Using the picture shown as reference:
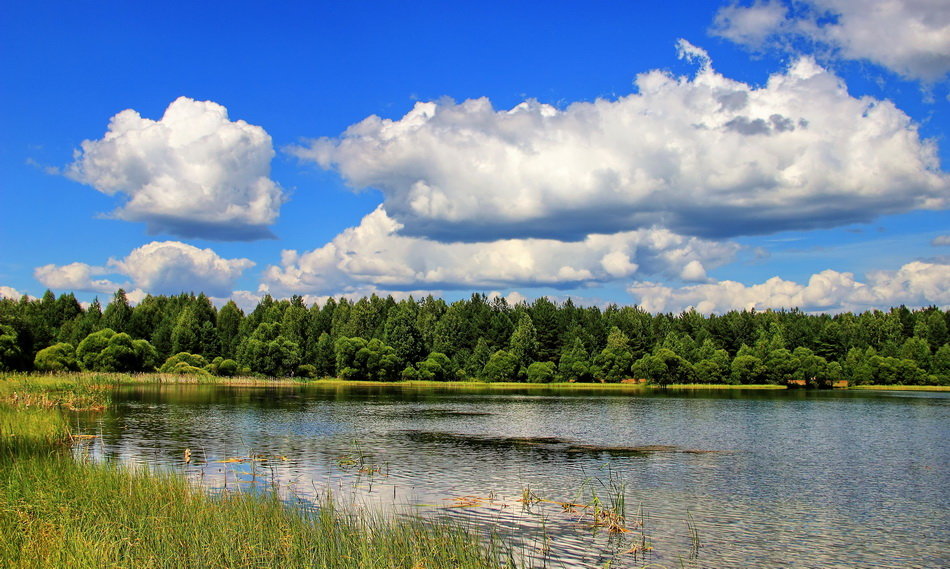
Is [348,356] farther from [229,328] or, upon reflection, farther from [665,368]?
[665,368]

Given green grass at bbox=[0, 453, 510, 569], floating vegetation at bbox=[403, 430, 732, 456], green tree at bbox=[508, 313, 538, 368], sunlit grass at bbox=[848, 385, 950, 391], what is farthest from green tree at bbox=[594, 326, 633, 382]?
green grass at bbox=[0, 453, 510, 569]

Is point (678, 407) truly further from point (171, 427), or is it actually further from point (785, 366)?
point (785, 366)

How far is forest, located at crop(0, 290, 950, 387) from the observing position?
488 feet

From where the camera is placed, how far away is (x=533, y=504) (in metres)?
24.5

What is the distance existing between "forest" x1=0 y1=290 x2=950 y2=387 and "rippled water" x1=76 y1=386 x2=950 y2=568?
8818 cm

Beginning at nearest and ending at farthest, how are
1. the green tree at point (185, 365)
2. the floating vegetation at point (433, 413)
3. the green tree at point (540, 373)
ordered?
the floating vegetation at point (433, 413) < the green tree at point (185, 365) < the green tree at point (540, 373)

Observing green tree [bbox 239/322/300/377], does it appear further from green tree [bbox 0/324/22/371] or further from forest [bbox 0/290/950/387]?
green tree [bbox 0/324/22/371]

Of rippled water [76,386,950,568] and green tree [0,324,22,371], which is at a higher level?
green tree [0,324,22,371]

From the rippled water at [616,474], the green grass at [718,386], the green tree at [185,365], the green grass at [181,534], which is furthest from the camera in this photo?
the green grass at [718,386]

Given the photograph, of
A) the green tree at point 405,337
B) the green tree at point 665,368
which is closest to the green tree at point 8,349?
the green tree at point 405,337

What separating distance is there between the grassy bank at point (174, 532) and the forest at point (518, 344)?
11394cm

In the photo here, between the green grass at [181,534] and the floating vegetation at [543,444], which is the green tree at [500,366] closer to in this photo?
the floating vegetation at [543,444]

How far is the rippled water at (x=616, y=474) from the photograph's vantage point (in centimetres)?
2012

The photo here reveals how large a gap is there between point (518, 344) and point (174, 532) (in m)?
141
